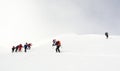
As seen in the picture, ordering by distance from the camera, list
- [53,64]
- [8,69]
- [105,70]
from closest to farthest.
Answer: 1. [105,70]
2. [8,69]
3. [53,64]

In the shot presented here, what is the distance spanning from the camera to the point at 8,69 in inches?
736

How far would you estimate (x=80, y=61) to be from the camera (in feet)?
68.4

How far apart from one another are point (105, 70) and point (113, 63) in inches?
109

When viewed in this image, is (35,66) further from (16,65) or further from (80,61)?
(80,61)

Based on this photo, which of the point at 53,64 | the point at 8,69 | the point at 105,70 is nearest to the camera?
the point at 105,70

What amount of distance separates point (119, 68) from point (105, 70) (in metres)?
1.41

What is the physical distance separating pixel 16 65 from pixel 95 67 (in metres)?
7.98

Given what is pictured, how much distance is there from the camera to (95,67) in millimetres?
18016

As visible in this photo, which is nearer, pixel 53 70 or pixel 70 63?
pixel 53 70

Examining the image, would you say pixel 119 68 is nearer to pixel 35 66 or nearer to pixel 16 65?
pixel 35 66

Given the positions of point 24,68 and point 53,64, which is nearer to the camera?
point 24,68

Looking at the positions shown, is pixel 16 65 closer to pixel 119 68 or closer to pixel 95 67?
pixel 95 67

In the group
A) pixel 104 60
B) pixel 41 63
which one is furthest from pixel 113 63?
pixel 41 63

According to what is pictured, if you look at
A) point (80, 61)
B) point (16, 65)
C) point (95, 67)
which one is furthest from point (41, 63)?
point (95, 67)
